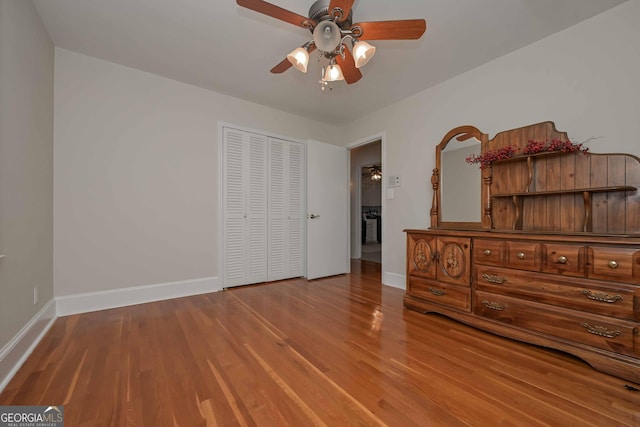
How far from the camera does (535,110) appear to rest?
234cm

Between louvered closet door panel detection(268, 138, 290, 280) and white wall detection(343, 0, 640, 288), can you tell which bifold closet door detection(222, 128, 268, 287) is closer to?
louvered closet door panel detection(268, 138, 290, 280)

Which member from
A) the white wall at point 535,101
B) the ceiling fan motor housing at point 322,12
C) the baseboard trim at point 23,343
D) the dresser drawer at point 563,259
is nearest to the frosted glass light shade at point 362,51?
the ceiling fan motor housing at point 322,12

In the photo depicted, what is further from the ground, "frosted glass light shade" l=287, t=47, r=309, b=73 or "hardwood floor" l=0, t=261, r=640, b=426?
"frosted glass light shade" l=287, t=47, r=309, b=73

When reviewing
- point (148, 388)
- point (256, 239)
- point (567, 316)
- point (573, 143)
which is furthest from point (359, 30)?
point (256, 239)

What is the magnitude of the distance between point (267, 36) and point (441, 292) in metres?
2.84

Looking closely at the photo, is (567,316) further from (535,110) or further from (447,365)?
(535,110)

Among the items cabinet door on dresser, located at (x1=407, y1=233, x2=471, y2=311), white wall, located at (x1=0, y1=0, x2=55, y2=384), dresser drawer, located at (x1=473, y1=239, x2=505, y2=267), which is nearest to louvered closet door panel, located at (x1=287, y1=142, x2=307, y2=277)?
cabinet door on dresser, located at (x1=407, y1=233, x2=471, y2=311)

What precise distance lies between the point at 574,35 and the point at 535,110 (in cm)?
59

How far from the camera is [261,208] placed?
370 centimetres

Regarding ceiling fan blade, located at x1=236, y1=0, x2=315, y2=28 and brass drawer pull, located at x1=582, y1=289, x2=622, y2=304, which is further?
brass drawer pull, located at x1=582, y1=289, x2=622, y2=304

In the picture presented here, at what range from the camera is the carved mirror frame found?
101 inches

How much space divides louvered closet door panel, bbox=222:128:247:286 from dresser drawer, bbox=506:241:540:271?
2.98 metres

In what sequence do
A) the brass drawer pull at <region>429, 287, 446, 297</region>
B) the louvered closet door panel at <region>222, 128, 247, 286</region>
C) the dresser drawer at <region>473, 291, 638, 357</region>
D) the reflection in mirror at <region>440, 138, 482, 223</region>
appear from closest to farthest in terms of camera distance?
the dresser drawer at <region>473, 291, 638, 357</region>
the brass drawer pull at <region>429, 287, 446, 297</region>
the reflection in mirror at <region>440, 138, 482, 223</region>
the louvered closet door panel at <region>222, 128, 247, 286</region>

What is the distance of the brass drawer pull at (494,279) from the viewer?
2.07 metres
